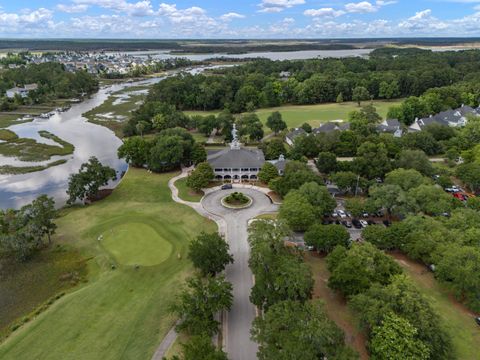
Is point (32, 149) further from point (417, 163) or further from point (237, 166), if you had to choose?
point (417, 163)

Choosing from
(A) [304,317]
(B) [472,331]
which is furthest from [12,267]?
(B) [472,331]

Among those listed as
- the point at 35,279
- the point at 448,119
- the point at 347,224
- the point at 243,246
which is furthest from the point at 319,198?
the point at 448,119

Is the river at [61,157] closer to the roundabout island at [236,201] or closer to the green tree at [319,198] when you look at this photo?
the roundabout island at [236,201]

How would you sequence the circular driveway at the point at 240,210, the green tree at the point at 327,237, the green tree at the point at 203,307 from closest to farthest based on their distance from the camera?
the green tree at the point at 203,307 < the green tree at the point at 327,237 < the circular driveway at the point at 240,210

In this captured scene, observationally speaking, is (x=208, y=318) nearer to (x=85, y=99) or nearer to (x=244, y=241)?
(x=244, y=241)

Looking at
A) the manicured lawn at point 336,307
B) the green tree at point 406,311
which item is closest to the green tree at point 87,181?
the manicured lawn at point 336,307

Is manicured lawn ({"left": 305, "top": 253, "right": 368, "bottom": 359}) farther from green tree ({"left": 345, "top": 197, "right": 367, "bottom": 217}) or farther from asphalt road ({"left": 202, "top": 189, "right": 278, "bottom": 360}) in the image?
green tree ({"left": 345, "top": 197, "right": 367, "bottom": 217})

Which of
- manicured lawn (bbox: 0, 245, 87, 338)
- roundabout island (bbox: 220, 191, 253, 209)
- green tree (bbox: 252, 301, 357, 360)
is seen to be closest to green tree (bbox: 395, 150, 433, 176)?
roundabout island (bbox: 220, 191, 253, 209)
